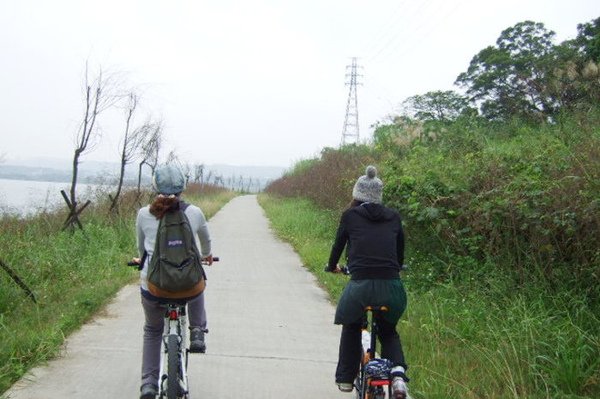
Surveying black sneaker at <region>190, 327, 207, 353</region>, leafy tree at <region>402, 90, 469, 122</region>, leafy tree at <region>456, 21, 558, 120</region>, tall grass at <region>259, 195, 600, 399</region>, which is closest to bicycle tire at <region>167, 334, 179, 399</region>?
black sneaker at <region>190, 327, 207, 353</region>

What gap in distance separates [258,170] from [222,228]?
108284mm

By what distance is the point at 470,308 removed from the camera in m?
6.61

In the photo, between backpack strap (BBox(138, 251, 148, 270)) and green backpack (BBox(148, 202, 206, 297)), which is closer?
green backpack (BBox(148, 202, 206, 297))

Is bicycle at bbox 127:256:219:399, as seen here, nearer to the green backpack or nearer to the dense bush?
the green backpack

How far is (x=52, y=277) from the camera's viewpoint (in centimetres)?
902

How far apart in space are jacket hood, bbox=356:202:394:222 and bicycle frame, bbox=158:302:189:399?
133cm

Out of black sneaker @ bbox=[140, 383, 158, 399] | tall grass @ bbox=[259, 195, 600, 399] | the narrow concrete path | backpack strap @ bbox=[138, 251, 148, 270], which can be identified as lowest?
the narrow concrete path

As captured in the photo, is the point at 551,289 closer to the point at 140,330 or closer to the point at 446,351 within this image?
the point at 446,351

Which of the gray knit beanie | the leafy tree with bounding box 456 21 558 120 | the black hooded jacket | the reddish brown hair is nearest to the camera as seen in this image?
the reddish brown hair

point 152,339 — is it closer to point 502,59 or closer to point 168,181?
point 168,181

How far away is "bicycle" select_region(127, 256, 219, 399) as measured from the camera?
12.6 ft

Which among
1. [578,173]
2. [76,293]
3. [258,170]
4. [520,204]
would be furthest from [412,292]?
[258,170]

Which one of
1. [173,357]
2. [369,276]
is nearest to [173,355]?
[173,357]

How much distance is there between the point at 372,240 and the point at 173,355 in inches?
57.5
